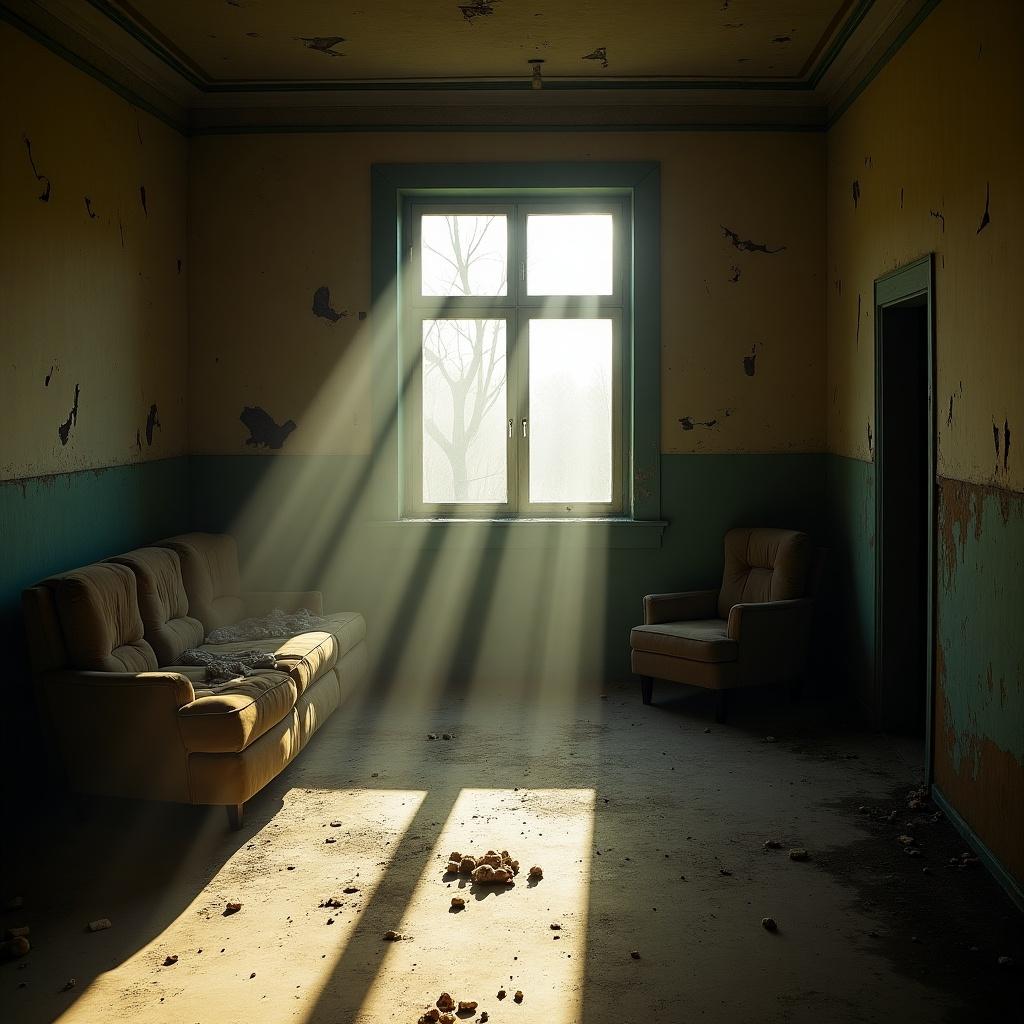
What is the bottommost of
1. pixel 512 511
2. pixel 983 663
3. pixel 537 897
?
pixel 537 897

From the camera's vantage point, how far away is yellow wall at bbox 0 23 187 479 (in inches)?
173

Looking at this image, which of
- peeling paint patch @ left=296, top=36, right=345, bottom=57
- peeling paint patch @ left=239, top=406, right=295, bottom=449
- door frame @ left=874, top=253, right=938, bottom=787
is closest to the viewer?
door frame @ left=874, top=253, right=938, bottom=787

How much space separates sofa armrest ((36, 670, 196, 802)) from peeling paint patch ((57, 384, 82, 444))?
3.90 ft

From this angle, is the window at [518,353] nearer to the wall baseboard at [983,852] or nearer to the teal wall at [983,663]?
the teal wall at [983,663]

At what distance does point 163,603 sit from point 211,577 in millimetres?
727

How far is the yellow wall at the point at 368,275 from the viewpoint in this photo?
6312mm

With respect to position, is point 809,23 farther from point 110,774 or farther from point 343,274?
point 110,774

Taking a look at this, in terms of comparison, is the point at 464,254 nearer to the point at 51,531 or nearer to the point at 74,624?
the point at 51,531

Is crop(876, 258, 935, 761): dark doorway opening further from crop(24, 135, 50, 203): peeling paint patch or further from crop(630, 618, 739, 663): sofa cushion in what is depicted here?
crop(24, 135, 50, 203): peeling paint patch

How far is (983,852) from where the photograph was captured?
365 cm

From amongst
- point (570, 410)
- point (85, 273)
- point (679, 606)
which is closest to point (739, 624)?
point (679, 606)

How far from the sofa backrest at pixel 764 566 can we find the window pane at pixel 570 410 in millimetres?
850

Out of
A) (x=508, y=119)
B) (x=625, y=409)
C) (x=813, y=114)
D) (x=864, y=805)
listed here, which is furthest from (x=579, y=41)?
(x=864, y=805)

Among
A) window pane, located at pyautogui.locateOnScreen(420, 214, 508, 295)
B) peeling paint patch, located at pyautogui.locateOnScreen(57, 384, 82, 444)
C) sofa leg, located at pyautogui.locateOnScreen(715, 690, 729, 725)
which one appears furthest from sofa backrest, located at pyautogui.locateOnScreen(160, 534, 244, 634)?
sofa leg, located at pyautogui.locateOnScreen(715, 690, 729, 725)
